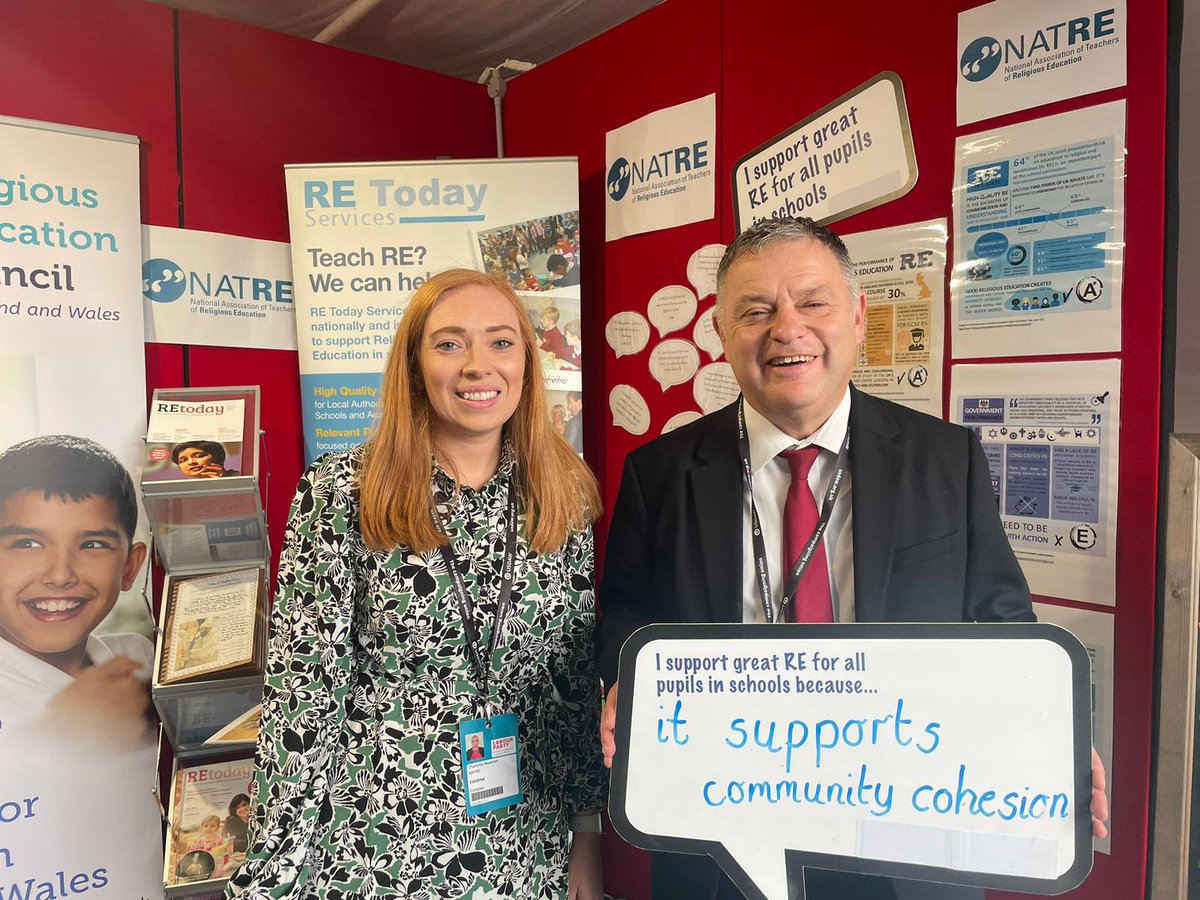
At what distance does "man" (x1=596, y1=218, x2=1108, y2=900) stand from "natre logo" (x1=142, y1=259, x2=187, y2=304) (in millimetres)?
2352

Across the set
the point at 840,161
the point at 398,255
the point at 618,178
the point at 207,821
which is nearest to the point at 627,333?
the point at 618,178

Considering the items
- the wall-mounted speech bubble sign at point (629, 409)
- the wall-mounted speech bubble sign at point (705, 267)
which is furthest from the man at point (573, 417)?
the wall-mounted speech bubble sign at point (705, 267)

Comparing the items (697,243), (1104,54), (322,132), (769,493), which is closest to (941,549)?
(769,493)

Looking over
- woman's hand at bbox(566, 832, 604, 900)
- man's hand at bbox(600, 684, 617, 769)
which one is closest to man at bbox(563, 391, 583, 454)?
woman's hand at bbox(566, 832, 604, 900)

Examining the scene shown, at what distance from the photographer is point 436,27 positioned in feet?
11.7

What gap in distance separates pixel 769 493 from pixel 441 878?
1.01m

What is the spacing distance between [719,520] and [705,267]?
1681mm

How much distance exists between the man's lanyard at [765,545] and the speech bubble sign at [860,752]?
0.99 ft

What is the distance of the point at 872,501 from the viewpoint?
59.6 inches

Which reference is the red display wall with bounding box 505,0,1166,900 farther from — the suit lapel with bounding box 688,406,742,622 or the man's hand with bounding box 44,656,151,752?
the man's hand with bounding box 44,656,151,752

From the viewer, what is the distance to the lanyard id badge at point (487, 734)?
1656mm

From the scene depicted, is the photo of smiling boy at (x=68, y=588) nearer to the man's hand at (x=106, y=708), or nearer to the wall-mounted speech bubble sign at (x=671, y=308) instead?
the man's hand at (x=106, y=708)

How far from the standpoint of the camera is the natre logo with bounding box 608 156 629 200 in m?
3.37

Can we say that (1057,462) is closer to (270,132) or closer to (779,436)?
(779,436)
